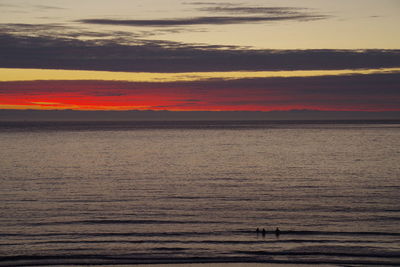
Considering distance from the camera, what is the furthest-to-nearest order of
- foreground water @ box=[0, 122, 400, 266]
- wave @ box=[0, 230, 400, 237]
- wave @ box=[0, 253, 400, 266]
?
wave @ box=[0, 230, 400, 237] < foreground water @ box=[0, 122, 400, 266] < wave @ box=[0, 253, 400, 266]

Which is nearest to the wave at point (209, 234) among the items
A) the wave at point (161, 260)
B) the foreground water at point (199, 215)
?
the foreground water at point (199, 215)

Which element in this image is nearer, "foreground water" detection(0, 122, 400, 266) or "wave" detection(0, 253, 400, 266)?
"wave" detection(0, 253, 400, 266)

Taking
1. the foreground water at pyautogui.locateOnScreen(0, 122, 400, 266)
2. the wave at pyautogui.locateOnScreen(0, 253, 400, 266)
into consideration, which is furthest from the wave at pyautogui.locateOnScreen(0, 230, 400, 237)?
the wave at pyautogui.locateOnScreen(0, 253, 400, 266)

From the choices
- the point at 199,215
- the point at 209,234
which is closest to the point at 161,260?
the point at 209,234

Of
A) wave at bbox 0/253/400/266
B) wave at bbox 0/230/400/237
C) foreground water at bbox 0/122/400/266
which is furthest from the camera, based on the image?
wave at bbox 0/230/400/237

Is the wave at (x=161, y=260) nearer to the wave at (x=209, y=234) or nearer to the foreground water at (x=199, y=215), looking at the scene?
the foreground water at (x=199, y=215)

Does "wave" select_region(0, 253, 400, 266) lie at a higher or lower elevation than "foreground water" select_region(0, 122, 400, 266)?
lower

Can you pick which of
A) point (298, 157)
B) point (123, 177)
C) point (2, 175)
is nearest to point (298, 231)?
point (123, 177)

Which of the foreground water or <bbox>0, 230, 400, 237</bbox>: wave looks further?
<bbox>0, 230, 400, 237</bbox>: wave

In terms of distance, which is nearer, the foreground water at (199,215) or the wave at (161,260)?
the wave at (161,260)

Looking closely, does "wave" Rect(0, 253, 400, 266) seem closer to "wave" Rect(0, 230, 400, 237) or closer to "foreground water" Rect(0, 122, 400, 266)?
"foreground water" Rect(0, 122, 400, 266)

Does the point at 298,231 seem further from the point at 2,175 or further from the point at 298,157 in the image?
the point at 298,157

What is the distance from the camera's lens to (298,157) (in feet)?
316

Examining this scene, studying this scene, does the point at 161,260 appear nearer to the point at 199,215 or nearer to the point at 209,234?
the point at 209,234
